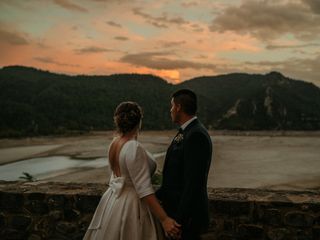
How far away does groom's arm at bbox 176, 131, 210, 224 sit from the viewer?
103 inches

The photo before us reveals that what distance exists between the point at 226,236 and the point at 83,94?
2870 inches

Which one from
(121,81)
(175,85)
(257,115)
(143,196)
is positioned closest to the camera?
(143,196)

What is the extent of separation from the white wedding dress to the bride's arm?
0.15 ft

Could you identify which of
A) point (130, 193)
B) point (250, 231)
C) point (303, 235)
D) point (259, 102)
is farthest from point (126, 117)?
point (259, 102)

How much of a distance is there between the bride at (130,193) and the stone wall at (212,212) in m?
1.43

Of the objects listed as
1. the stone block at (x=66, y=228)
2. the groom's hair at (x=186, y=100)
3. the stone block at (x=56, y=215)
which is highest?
the groom's hair at (x=186, y=100)

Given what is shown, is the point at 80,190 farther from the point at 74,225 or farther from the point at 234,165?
the point at 234,165

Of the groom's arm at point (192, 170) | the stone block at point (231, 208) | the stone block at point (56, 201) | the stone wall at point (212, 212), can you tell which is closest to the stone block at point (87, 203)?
the stone wall at point (212, 212)

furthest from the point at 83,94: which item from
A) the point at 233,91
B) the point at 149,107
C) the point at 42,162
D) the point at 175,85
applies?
the point at 42,162

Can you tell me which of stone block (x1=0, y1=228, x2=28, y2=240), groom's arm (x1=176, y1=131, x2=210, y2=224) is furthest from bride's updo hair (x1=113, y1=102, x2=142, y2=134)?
stone block (x1=0, y1=228, x2=28, y2=240)

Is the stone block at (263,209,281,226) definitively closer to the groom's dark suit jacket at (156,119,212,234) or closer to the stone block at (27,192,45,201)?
the groom's dark suit jacket at (156,119,212,234)

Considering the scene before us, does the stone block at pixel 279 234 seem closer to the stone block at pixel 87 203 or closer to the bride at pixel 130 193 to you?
the bride at pixel 130 193

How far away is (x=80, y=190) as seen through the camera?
4516mm

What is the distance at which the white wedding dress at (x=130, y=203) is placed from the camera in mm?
2689
